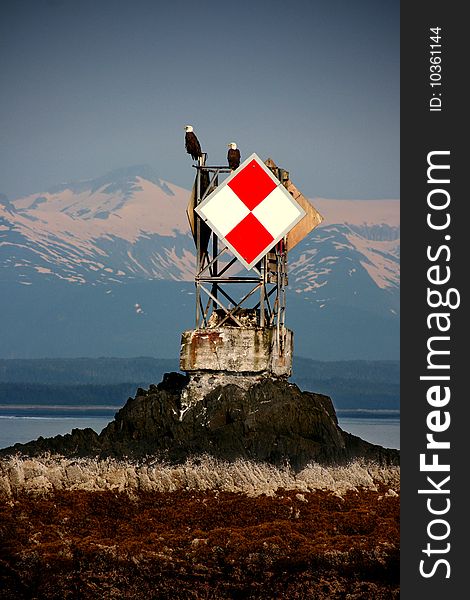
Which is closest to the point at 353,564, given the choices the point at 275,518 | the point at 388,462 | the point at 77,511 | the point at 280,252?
the point at 275,518

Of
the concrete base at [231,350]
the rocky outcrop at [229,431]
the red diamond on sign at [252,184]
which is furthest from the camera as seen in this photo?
the red diamond on sign at [252,184]

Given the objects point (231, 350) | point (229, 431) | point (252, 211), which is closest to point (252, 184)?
point (252, 211)

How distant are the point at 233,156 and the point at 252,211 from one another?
41.0 inches

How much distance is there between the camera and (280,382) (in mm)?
28953

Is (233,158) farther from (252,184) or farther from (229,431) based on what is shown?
(229,431)

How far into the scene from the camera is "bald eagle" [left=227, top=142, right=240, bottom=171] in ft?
96.2

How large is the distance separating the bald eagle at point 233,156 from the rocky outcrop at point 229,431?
365cm

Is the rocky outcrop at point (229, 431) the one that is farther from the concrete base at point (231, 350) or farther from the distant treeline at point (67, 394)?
the distant treeline at point (67, 394)

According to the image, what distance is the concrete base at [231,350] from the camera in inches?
1134

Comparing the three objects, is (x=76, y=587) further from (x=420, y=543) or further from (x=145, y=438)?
(x=145, y=438)

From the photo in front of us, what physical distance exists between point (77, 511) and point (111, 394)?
75.5m

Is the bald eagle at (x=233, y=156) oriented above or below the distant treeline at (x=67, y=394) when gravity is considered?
below

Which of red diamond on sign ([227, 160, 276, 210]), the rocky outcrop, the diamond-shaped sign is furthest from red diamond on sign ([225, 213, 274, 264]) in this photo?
the rocky outcrop

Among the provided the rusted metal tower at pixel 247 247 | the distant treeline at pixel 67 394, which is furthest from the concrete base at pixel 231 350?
the distant treeline at pixel 67 394
